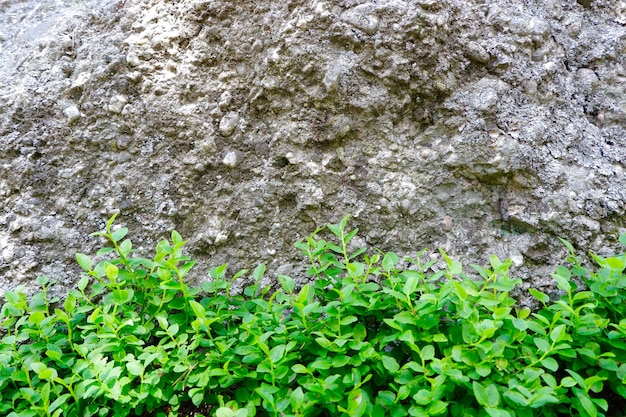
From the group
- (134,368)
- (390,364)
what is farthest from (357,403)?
(134,368)

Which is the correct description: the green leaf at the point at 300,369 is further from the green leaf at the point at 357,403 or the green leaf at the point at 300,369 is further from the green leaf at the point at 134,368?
the green leaf at the point at 134,368

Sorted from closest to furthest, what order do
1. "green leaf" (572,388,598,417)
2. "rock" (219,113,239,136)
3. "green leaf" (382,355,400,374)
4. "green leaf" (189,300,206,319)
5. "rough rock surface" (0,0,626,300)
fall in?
"green leaf" (572,388,598,417)
"green leaf" (382,355,400,374)
"green leaf" (189,300,206,319)
"rough rock surface" (0,0,626,300)
"rock" (219,113,239,136)

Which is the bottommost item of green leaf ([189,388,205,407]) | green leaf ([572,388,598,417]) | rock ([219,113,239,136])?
green leaf ([189,388,205,407])

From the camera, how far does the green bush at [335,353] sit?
107cm

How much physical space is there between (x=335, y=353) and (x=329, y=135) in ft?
2.22

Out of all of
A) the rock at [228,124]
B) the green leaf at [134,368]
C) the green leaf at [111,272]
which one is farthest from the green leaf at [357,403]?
the rock at [228,124]

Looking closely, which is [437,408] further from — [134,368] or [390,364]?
[134,368]

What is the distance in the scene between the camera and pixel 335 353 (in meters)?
1.17

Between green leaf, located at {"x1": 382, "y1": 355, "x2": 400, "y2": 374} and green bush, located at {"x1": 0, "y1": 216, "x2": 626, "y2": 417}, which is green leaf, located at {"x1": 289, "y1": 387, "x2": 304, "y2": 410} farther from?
green leaf, located at {"x1": 382, "y1": 355, "x2": 400, "y2": 374}

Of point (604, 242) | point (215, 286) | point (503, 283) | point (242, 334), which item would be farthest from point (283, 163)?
point (604, 242)

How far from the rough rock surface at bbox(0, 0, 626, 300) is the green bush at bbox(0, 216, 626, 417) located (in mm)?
228

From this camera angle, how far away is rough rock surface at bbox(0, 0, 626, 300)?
1.50 m

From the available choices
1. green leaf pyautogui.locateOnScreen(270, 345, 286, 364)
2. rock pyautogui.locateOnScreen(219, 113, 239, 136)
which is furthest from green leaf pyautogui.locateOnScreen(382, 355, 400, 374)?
rock pyautogui.locateOnScreen(219, 113, 239, 136)

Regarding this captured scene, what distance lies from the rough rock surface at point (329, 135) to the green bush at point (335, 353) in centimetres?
23
